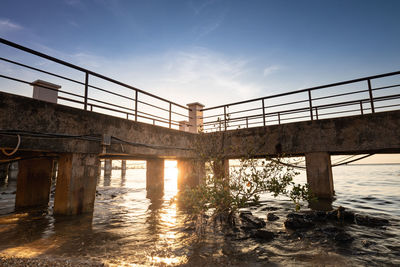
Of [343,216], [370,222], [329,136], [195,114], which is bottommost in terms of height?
[370,222]

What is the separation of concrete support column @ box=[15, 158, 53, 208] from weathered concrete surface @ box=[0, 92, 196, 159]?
3349 mm

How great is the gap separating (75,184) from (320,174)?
8.81 meters

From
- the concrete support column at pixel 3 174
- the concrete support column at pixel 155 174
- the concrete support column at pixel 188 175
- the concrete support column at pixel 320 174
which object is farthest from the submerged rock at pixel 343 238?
the concrete support column at pixel 3 174

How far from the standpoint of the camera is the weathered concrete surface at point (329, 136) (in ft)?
25.3

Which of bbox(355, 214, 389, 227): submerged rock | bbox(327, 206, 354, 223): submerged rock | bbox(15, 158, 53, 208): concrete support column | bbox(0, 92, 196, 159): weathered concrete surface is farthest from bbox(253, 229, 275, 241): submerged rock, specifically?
bbox(15, 158, 53, 208): concrete support column

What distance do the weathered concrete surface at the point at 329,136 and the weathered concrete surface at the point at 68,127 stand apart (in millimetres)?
2693

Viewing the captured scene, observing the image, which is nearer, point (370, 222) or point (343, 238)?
point (343, 238)

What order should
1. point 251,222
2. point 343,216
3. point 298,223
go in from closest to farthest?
point 298,223 → point 251,222 → point 343,216

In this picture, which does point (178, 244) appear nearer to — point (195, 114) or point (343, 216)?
point (343, 216)

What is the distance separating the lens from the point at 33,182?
27.3ft

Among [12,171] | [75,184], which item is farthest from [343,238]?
[12,171]

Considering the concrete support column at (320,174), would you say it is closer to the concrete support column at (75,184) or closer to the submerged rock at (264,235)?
the submerged rock at (264,235)

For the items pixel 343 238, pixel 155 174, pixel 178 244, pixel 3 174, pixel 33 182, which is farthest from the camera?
pixel 3 174

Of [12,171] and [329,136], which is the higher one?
[329,136]
